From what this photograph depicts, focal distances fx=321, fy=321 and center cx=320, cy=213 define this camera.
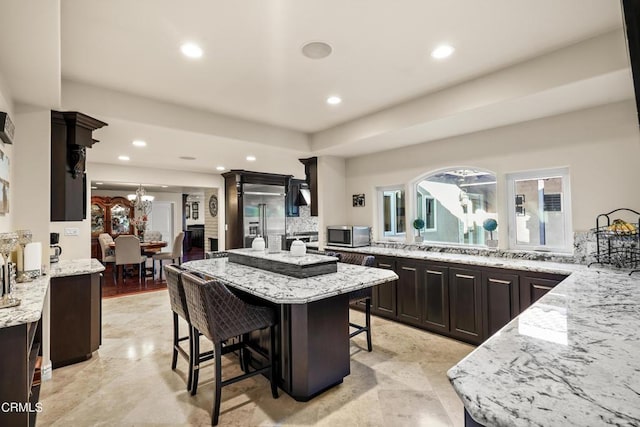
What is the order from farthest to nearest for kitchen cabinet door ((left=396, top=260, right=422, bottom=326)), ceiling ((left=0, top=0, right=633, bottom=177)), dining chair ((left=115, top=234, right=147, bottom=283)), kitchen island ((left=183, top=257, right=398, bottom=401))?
1. dining chair ((left=115, top=234, right=147, bottom=283))
2. kitchen cabinet door ((left=396, top=260, right=422, bottom=326))
3. kitchen island ((left=183, top=257, right=398, bottom=401))
4. ceiling ((left=0, top=0, right=633, bottom=177))

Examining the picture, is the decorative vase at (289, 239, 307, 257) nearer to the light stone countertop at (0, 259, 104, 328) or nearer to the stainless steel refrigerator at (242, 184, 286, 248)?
the light stone countertop at (0, 259, 104, 328)

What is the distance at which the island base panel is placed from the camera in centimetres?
229

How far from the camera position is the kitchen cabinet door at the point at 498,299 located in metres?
2.99

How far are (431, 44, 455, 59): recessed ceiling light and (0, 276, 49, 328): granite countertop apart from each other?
9.77 feet

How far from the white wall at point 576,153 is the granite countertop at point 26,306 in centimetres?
396

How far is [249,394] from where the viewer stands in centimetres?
244

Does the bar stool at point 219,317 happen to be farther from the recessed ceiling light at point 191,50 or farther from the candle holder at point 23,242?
the recessed ceiling light at point 191,50

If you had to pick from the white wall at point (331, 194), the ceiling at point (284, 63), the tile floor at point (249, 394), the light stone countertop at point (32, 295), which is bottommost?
the tile floor at point (249, 394)

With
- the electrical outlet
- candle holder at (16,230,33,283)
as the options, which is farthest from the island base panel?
the electrical outlet

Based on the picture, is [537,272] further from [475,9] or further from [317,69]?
[317,69]

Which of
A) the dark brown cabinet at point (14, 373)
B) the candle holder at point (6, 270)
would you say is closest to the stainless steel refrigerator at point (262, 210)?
the candle holder at point (6, 270)

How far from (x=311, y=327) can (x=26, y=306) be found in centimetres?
167

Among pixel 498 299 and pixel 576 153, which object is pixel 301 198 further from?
pixel 576 153

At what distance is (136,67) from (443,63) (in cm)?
247
